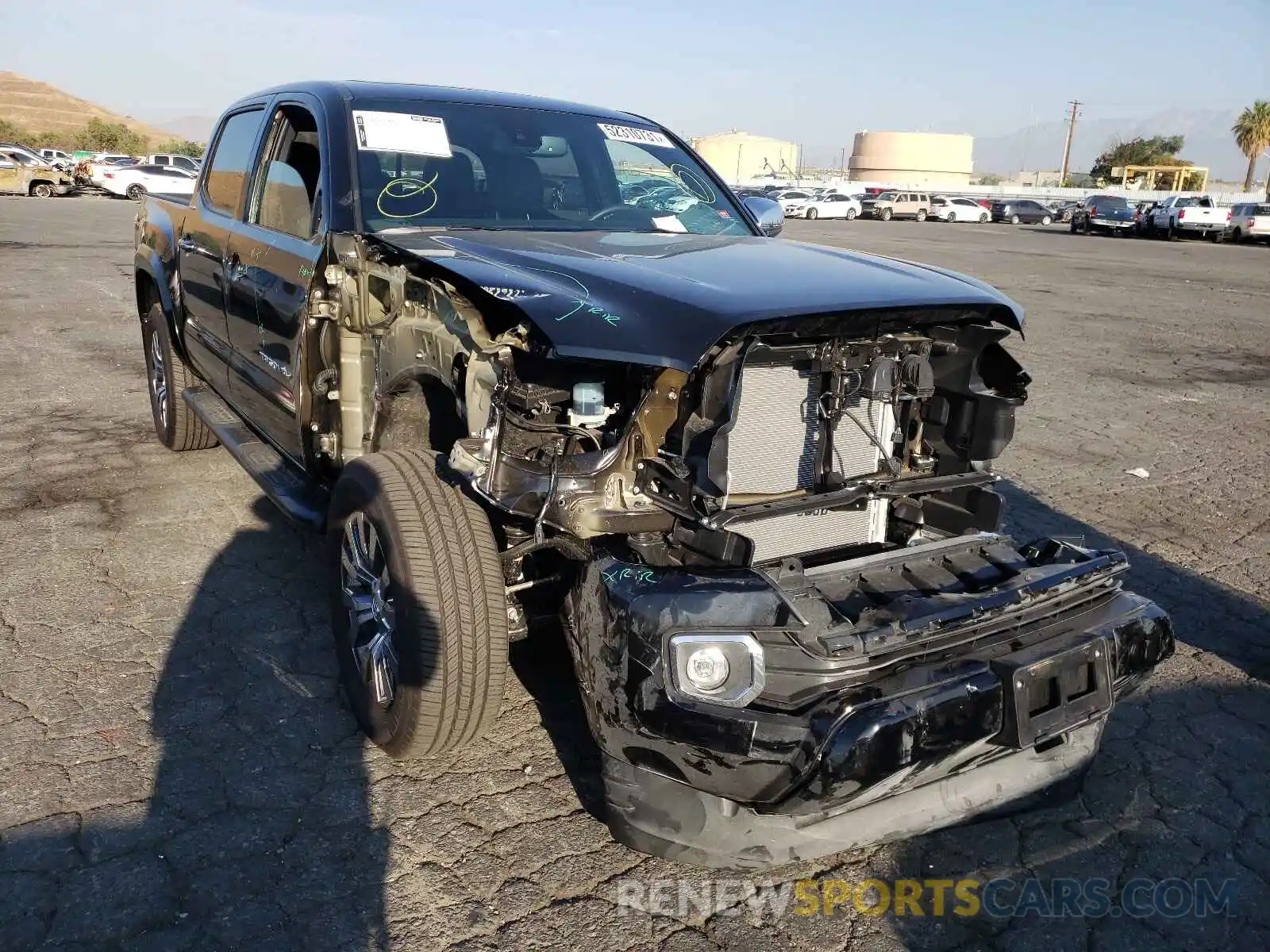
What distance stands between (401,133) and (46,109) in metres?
141

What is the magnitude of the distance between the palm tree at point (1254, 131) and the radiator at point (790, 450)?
74.7 meters

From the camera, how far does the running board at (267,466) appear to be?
3.51 metres

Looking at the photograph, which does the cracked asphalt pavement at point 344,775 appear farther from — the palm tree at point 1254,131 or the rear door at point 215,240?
the palm tree at point 1254,131

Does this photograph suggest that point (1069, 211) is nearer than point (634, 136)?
No

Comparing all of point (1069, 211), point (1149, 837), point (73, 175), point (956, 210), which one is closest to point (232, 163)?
point (1149, 837)

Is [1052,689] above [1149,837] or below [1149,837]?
above

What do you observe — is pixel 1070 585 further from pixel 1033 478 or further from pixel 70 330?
pixel 70 330

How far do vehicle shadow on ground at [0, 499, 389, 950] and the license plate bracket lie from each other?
5.03 ft

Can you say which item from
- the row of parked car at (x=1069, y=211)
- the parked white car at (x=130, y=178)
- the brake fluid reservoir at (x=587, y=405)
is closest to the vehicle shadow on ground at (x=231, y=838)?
the brake fluid reservoir at (x=587, y=405)

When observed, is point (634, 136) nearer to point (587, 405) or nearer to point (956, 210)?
point (587, 405)

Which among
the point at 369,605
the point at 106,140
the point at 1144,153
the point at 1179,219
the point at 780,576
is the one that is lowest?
the point at 369,605

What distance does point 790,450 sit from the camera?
8.94 ft

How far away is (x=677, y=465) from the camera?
2.44 metres

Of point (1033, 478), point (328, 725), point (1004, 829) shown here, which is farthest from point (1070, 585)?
point (1033, 478)
